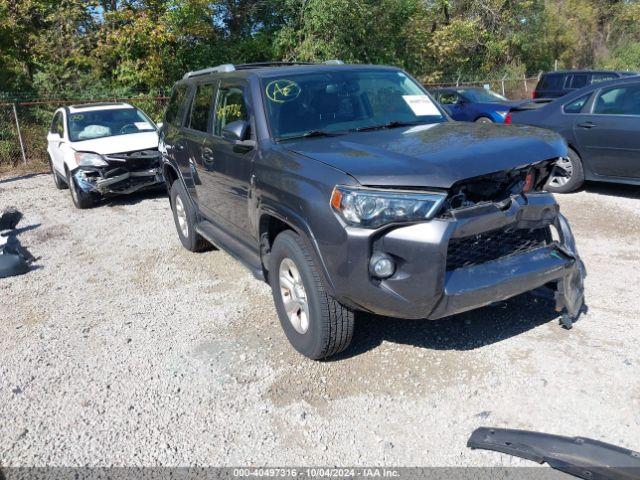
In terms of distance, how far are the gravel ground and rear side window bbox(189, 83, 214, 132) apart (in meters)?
1.52

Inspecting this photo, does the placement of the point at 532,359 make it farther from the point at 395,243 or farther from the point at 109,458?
the point at 109,458

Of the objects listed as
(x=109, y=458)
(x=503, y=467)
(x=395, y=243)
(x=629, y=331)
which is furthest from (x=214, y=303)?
(x=629, y=331)

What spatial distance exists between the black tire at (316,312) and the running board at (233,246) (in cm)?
51

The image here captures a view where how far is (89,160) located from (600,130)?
767cm

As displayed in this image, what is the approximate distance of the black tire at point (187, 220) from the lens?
600cm

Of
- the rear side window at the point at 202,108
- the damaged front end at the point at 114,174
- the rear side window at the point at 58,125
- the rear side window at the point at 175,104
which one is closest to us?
the rear side window at the point at 202,108

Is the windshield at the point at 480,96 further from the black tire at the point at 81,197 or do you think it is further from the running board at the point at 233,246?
the running board at the point at 233,246

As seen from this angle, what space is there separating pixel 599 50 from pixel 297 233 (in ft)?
138

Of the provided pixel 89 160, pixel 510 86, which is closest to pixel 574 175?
pixel 89 160

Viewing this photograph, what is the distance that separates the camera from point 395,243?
3.05m

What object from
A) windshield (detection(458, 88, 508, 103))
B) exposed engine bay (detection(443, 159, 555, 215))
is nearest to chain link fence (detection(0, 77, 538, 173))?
windshield (detection(458, 88, 508, 103))

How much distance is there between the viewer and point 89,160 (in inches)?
356

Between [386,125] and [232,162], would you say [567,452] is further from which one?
[232,162]

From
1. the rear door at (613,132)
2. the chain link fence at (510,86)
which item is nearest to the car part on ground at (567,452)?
the rear door at (613,132)
